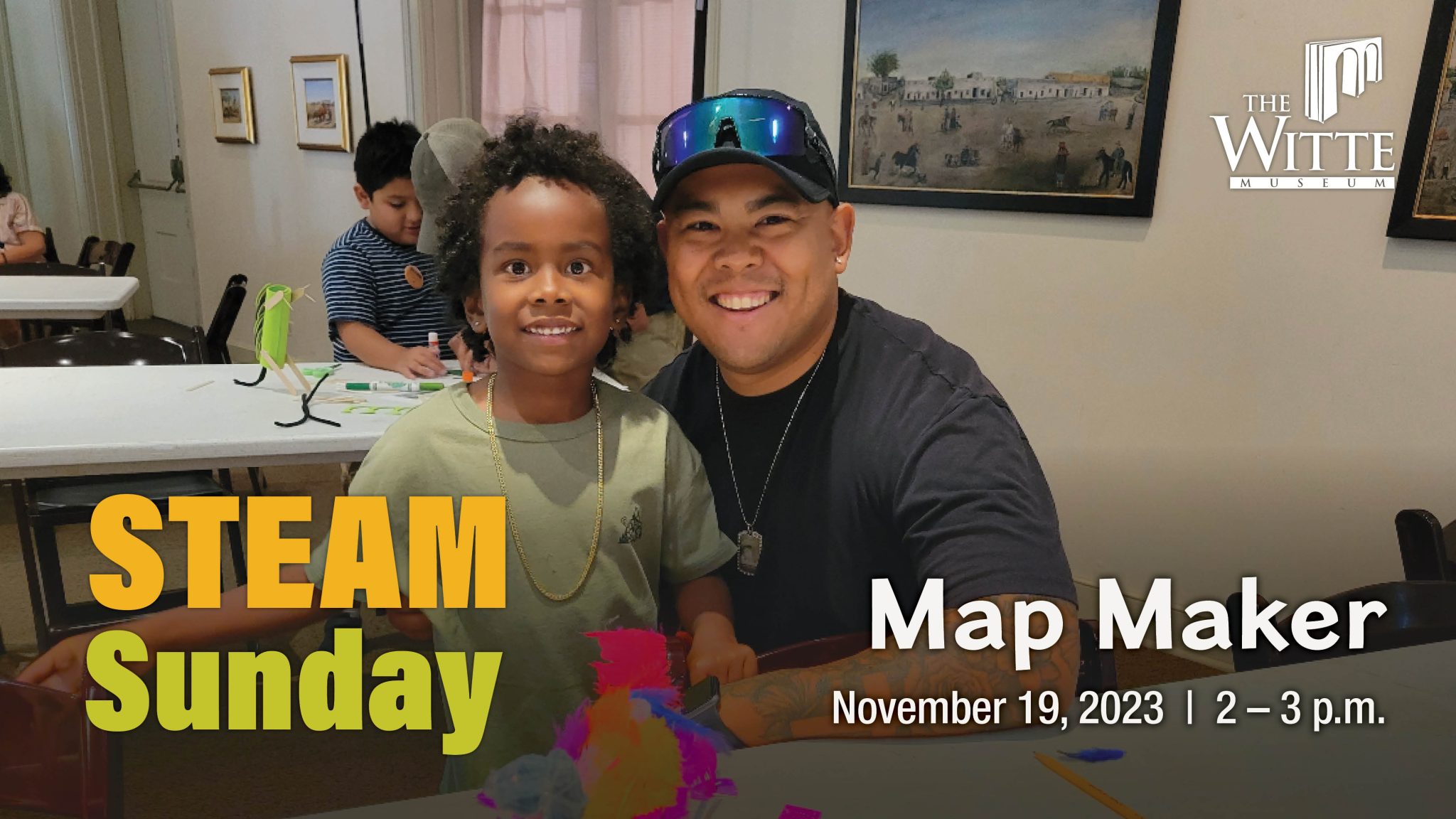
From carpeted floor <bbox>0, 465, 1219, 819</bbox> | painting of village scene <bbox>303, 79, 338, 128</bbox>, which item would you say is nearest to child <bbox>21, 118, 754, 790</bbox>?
carpeted floor <bbox>0, 465, 1219, 819</bbox>

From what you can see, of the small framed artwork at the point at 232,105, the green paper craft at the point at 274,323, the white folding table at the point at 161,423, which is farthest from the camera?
the small framed artwork at the point at 232,105

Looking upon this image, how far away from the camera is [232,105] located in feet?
16.1

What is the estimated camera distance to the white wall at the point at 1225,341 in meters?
1.90

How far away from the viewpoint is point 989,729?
72 centimetres

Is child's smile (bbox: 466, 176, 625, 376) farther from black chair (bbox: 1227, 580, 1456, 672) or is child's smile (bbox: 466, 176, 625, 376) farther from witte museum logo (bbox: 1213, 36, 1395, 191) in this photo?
witte museum logo (bbox: 1213, 36, 1395, 191)

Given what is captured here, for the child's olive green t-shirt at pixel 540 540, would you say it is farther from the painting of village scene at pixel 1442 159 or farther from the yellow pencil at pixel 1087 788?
the painting of village scene at pixel 1442 159

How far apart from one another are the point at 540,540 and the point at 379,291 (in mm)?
1542

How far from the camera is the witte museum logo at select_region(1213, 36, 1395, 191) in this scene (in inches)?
74.1

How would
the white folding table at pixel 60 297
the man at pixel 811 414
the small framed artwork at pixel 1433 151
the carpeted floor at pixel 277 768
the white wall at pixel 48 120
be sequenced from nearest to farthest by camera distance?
1. the man at pixel 811 414
2. the carpeted floor at pixel 277 768
3. the small framed artwork at pixel 1433 151
4. the white folding table at pixel 60 297
5. the white wall at pixel 48 120

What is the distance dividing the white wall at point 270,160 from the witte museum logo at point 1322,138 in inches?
125

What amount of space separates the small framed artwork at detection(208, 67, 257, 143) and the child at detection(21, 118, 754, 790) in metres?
4.61

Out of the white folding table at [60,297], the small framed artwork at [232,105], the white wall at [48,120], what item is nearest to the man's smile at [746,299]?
the white folding table at [60,297]

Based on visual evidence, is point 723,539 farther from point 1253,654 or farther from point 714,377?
point 1253,654

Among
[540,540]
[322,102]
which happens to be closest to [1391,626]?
[540,540]
